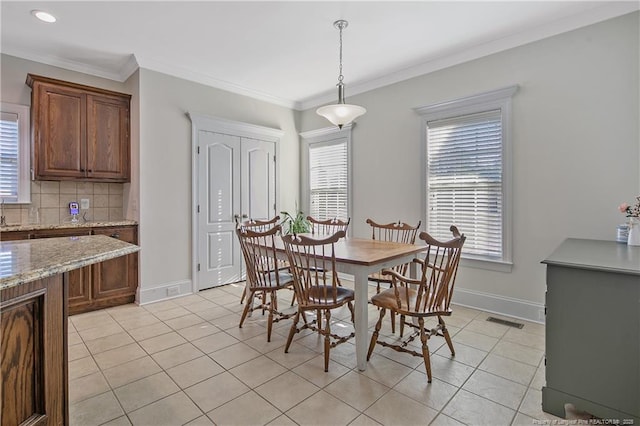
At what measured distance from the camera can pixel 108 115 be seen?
12.5 feet

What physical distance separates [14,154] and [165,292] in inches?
86.6

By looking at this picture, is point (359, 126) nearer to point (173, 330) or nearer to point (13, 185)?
point (173, 330)

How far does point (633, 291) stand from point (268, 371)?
7.19 ft

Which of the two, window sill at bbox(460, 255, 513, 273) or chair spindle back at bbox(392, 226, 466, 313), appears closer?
chair spindle back at bbox(392, 226, 466, 313)

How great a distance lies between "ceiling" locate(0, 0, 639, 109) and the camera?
2.76m

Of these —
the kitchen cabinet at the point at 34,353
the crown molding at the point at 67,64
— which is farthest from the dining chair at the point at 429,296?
the crown molding at the point at 67,64

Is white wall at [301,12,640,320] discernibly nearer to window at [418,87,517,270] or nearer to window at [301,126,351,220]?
window at [418,87,517,270]

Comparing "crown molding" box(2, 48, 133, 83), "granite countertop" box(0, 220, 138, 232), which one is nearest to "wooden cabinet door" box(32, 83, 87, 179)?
"crown molding" box(2, 48, 133, 83)

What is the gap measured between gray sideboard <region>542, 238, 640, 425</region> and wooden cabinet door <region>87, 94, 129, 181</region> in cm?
432

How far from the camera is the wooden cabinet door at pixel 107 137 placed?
370 centimetres

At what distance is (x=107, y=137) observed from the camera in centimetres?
381

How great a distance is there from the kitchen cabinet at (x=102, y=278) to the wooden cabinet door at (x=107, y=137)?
0.69m

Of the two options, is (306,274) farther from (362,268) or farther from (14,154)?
(14,154)

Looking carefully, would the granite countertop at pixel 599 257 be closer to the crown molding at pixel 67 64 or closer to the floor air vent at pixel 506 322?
the floor air vent at pixel 506 322
